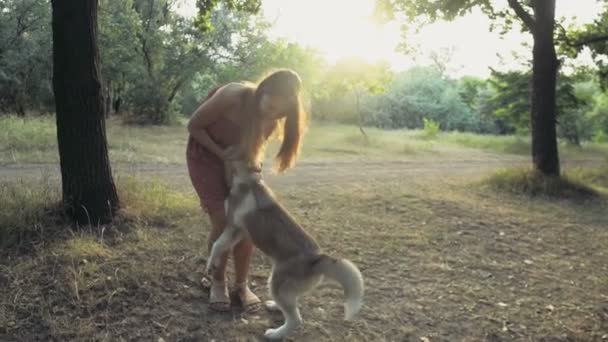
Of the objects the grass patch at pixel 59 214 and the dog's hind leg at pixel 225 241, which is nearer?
the dog's hind leg at pixel 225 241

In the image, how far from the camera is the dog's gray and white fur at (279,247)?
3.63m

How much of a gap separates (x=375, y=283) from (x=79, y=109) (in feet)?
11.4

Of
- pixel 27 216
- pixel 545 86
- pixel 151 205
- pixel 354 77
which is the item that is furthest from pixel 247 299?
pixel 354 77

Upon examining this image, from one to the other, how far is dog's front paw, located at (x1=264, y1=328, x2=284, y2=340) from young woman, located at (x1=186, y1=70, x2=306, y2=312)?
57cm

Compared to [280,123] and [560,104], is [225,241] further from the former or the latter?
[560,104]

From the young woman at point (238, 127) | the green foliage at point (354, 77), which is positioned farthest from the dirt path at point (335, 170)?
the young woman at point (238, 127)

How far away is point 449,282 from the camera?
18.5 feet

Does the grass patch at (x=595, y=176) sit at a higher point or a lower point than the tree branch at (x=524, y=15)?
lower

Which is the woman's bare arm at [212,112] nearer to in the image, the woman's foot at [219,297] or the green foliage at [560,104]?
the woman's foot at [219,297]

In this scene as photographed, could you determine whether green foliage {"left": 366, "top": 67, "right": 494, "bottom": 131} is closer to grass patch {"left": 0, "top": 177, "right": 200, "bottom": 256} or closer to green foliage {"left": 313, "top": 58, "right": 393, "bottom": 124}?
green foliage {"left": 313, "top": 58, "right": 393, "bottom": 124}

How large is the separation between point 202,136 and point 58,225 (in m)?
2.24

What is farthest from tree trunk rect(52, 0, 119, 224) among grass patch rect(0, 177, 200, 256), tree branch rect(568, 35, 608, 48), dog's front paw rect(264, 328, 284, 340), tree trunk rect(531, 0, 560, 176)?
tree branch rect(568, 35, 608, 48)

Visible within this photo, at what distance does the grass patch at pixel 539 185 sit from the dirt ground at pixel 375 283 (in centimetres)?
217

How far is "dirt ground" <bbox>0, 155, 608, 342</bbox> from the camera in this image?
4.17 metres
